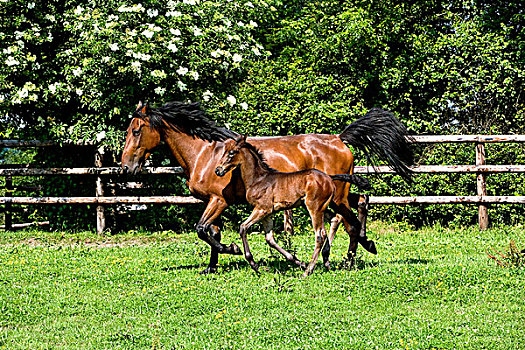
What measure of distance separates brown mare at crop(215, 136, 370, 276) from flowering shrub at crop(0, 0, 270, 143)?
4531mm

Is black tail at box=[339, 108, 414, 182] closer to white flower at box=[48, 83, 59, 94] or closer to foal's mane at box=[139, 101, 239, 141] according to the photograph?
foal's mane at box=[139, 101, 239, 141]

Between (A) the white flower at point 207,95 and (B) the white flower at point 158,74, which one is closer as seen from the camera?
(B) the white flower at point 158,74

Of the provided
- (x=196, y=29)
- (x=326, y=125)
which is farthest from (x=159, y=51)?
(x=326, y=125)

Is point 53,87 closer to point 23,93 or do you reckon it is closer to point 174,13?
point 23,93

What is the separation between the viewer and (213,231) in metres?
8.88

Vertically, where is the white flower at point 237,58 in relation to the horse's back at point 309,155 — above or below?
above

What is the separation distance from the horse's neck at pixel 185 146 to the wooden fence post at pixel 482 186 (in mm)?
6409

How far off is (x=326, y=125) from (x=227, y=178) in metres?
5.58

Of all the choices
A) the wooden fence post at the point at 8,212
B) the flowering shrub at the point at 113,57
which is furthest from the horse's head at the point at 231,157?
the wooden fence post at the point at 8,212

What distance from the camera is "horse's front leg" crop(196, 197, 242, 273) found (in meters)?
8.45

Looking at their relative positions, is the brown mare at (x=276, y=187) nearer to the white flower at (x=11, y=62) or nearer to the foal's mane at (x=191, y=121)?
the foal's mane at (x=191, y=121)

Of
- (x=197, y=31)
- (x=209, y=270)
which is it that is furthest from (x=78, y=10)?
(x=209, y=270)

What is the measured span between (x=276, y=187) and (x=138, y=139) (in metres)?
2.32

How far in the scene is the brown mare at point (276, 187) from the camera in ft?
26.4
